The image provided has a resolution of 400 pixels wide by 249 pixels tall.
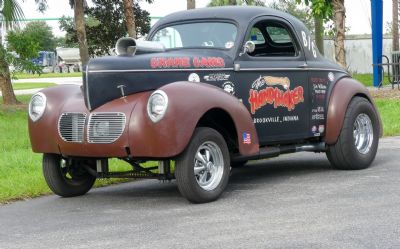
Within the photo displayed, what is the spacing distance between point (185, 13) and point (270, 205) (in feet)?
9.22

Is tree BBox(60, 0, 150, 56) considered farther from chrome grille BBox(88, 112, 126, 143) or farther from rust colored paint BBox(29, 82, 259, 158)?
chrome grille BBox(88, 112, 126, 143)

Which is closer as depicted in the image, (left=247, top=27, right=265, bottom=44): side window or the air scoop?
the air scoop

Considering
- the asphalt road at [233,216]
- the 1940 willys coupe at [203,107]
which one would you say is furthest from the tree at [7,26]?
the asphalt road at [233,216]

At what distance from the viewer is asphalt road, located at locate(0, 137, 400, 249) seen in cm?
561

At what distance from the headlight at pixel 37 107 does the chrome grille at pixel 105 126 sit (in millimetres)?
700

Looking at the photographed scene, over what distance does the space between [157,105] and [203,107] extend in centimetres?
45

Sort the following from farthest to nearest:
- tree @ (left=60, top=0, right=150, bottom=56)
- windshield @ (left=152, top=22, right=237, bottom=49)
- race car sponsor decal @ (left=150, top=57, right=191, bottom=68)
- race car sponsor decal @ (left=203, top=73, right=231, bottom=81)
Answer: tree @ (left=60, top=0, right=150, bottom=56), windshield @ (left=152, top=22, right=237, bottom=49), race car sponsor decal @ (left=203, top=73, right=231, bottom=81), race car sponsor decal @ (left=150, top=57, right=191, bottom=68)

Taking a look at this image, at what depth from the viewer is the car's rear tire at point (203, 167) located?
692cm

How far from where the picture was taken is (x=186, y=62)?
24.5 feet

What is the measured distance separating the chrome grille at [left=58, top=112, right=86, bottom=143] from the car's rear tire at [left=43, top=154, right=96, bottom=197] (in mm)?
549

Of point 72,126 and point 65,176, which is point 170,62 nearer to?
point 72,126

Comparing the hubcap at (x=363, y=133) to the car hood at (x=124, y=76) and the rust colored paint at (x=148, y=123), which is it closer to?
the rust colored paint at (x=148, y=123)

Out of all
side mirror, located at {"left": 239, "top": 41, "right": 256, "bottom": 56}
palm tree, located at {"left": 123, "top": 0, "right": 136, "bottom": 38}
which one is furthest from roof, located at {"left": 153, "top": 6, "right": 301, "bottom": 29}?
palm tree, located at {"left": 123, "top": 0, "right": 136, "bottom": 38}

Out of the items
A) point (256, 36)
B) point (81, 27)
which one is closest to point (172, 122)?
point (256, 36)
